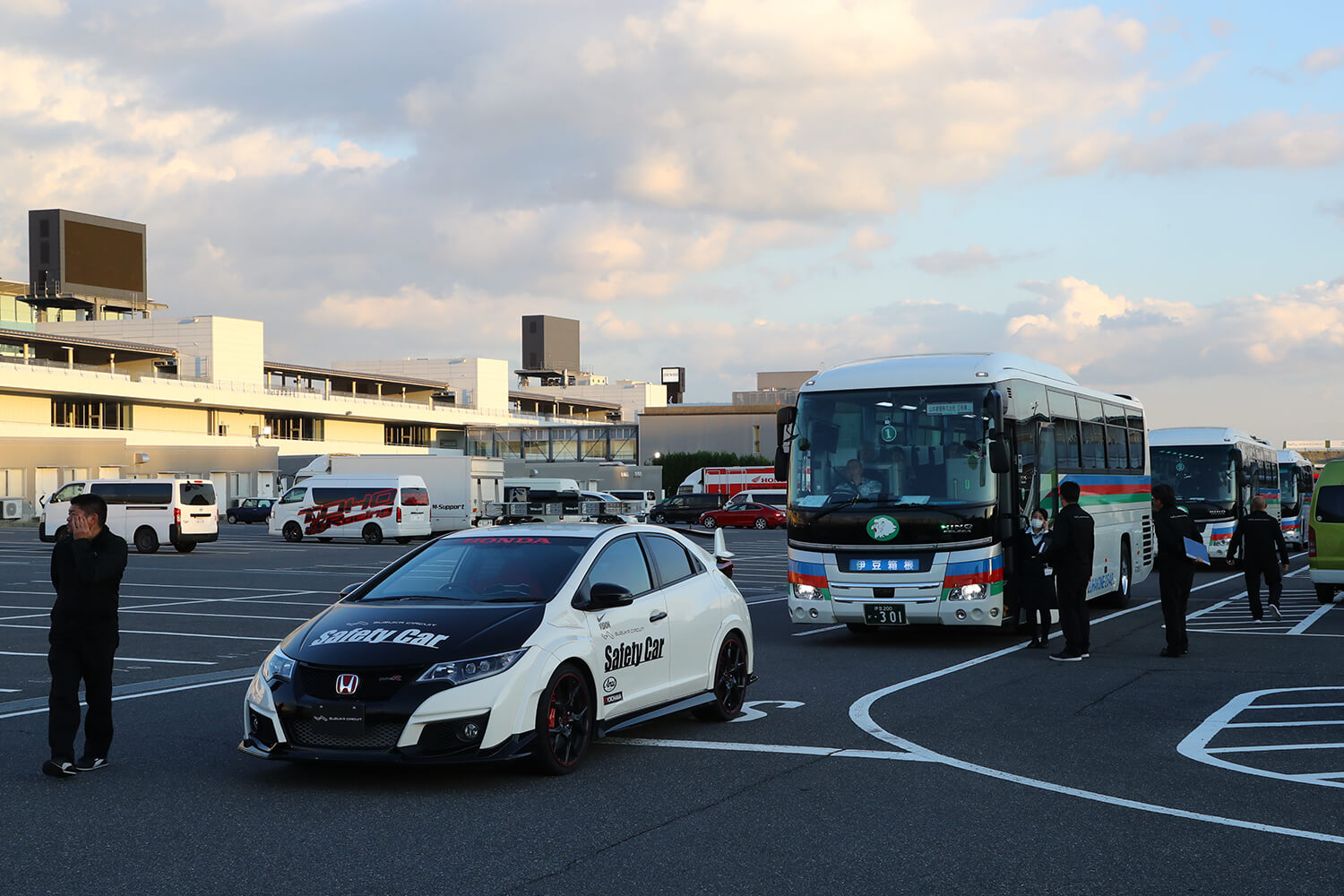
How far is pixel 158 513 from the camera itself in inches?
1497

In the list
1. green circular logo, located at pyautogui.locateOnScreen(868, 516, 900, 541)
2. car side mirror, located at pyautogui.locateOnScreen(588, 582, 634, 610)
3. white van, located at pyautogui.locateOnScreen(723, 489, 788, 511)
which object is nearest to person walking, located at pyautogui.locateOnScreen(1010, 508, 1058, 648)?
green circular logo, located at pyautogui.locateOnScreen(868, 516, 900, 541)

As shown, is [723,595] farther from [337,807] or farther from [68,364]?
[68,364]

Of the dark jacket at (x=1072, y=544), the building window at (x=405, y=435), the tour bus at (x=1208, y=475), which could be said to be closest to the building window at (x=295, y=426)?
the building window at (x=405, y=435)

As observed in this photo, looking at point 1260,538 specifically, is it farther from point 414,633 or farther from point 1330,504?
point 414,633

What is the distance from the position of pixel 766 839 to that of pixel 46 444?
251 feet

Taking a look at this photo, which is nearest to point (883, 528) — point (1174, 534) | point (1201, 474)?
point (1174, 534)

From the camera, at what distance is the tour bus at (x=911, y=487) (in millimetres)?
14273

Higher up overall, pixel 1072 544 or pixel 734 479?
pixel 734 479

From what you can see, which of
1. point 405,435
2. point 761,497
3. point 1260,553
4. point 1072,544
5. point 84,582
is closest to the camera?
point 84,582

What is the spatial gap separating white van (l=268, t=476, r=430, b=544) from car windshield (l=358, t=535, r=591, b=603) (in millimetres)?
35896

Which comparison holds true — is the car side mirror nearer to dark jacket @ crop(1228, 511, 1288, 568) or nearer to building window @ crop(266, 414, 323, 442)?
dark jacket @ crop(1228, 511, 1288, 568)

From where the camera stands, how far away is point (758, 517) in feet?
202

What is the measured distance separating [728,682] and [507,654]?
2763 millimetres

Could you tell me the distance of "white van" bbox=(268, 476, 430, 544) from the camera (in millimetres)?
44312
